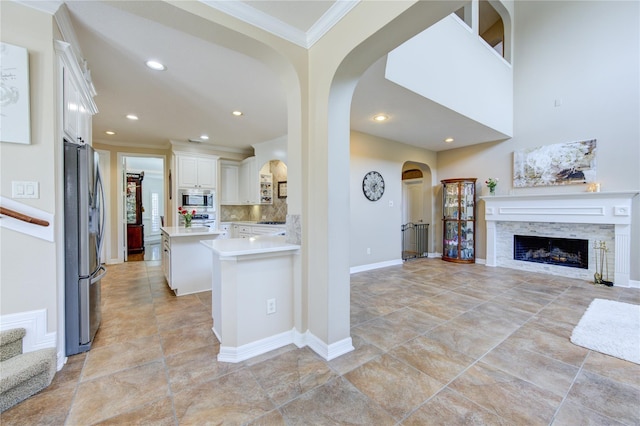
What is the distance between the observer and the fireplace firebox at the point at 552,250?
4578mm

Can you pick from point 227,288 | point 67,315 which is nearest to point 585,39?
point 227,288

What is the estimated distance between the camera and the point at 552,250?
16.2 ft

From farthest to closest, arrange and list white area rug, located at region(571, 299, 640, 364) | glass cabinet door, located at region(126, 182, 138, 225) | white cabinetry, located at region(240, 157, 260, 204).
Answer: glass cabinet door, located at region(126, 182, 138, 225)
white cabinetry, located at region(240, 157, 260, 204)
white area rug, located at region(571, 299, 640, 364)

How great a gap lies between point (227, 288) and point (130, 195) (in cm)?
743

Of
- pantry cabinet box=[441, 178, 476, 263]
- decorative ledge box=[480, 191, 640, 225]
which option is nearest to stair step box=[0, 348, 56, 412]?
pantry cabinet box=[441, 178, 476, 263]

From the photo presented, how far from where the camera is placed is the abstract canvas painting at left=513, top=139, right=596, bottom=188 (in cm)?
435

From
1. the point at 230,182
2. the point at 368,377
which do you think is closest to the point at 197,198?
the point at 230,182

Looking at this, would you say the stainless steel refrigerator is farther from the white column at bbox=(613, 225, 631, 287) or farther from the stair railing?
the white column at bbox=(613, 225, 631, 287)


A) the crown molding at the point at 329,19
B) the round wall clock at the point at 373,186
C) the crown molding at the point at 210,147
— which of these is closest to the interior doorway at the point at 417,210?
the round wall clock at the point at 373,186

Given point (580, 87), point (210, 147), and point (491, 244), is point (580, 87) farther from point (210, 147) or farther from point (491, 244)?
point (210, 147)

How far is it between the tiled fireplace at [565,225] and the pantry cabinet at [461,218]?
1.02 feet

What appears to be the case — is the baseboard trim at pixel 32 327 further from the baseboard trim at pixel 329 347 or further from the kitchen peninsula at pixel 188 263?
the baseboard trim at pixel 329 347

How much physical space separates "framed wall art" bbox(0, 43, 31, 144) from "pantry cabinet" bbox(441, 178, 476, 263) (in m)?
6.25

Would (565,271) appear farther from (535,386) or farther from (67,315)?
(67,315)
